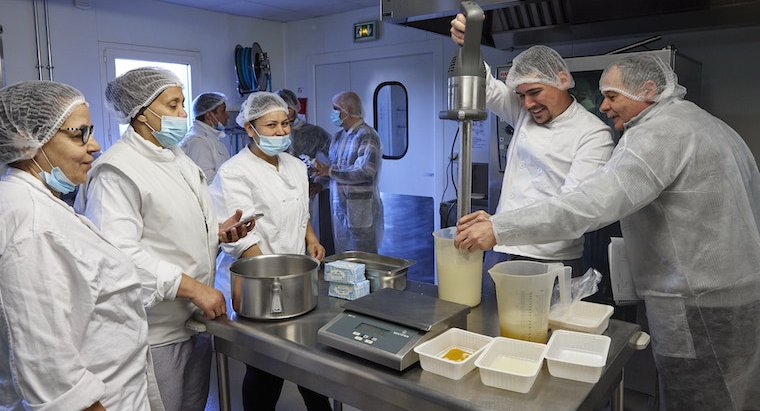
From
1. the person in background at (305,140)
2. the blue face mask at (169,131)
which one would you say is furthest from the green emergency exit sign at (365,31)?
the blue face mask at (169,131)

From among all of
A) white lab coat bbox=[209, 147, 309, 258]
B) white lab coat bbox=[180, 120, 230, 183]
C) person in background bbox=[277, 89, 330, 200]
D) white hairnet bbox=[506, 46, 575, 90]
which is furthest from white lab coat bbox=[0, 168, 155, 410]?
person in background bbox=[277, 89, 330, 200]

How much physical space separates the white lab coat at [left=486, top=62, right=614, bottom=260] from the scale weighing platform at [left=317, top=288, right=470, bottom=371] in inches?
23.4

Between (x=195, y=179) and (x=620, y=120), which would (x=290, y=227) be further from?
(x=620, y=120)

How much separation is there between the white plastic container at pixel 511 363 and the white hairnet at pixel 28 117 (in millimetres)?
1017

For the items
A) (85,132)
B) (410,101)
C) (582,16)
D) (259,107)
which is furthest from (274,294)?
(410,101)

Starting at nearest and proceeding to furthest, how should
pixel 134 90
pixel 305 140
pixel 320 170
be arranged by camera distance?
1. pixel 134 90
2. pixel 320 170
3. pixel 305 140

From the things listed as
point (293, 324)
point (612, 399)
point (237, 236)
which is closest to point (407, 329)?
point (293, 324)

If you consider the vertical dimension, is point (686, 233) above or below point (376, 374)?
above

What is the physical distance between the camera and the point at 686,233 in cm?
160

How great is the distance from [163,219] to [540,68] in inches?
52.2

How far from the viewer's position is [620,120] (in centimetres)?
180

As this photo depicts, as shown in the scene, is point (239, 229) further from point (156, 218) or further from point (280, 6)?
point (280, 6)

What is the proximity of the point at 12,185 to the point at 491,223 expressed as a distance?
1083 mm

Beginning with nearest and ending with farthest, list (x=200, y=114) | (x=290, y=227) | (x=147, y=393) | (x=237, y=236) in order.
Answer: (x=147, y=393) → (x=237, y=236) → (x=290, y=227) → (x=200, y=114)
